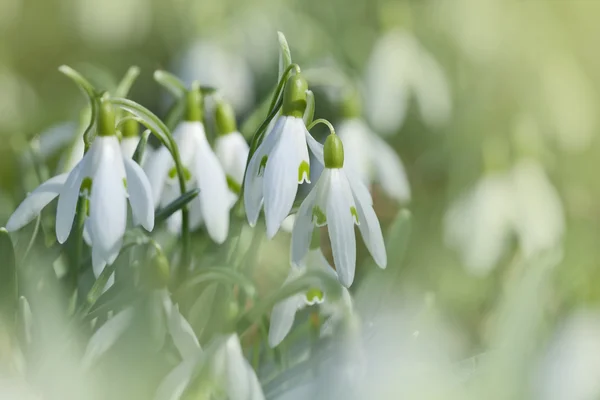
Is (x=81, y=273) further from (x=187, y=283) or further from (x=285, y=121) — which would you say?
(x=285, y=121)

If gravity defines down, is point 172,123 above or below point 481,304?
above

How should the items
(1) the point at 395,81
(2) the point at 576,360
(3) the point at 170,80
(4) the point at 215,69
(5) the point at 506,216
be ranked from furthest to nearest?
(4) the point at 215,69 → (1) the point at 395,81 → (5) the point at 506,216 → (2) the point at 576,360 → (3) the point at 170,80

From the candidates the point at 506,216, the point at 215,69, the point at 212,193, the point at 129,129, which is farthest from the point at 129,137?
the point at 215,69

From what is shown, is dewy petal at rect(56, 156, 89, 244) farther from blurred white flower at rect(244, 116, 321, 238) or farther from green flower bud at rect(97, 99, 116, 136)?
blurred white flower at rect(244, 116, 321, 238)

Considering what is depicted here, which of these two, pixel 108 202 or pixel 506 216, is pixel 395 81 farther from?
pixel 108 202

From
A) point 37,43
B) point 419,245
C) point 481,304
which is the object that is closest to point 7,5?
point 37,43

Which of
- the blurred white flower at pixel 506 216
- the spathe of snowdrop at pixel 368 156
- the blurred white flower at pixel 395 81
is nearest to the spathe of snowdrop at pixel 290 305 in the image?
the spathe of snowdrop at pixel 368 156
